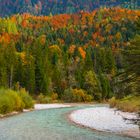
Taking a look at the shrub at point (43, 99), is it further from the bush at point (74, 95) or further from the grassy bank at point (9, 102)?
the grassy bank at point (9, 102)

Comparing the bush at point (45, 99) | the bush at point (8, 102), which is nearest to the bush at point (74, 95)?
the bush at point (45, 99)

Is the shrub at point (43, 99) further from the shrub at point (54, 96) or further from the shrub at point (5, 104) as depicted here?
the shrub at point (5, 104)

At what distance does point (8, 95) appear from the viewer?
52.8 metres

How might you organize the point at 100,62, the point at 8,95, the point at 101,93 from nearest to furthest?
1. the point at 8,95
2. the point at 101,93
3. the point at 100,62

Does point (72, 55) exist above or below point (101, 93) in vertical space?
above

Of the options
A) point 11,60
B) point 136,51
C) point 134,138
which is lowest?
point 134,138

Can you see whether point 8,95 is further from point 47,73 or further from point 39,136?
point 47,73

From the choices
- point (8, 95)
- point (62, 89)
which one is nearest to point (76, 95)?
point (62, 89)

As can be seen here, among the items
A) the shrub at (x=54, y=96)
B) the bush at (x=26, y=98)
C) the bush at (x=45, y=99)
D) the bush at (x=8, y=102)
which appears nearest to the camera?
the bush at (x=8, y=102)

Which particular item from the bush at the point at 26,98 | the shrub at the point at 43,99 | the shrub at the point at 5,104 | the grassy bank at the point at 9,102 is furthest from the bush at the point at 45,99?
the shrub at the point at 5,104

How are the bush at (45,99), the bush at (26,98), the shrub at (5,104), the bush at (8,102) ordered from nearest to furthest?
the shrub at (5,104) → the bush at (8,102) → the bush at (26,98) → the bush at (45,99)

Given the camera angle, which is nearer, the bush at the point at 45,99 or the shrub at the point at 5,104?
the shrub at the point at 5,104

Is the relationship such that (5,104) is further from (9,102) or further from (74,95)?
(74,95)

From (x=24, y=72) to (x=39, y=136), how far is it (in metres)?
86.0
